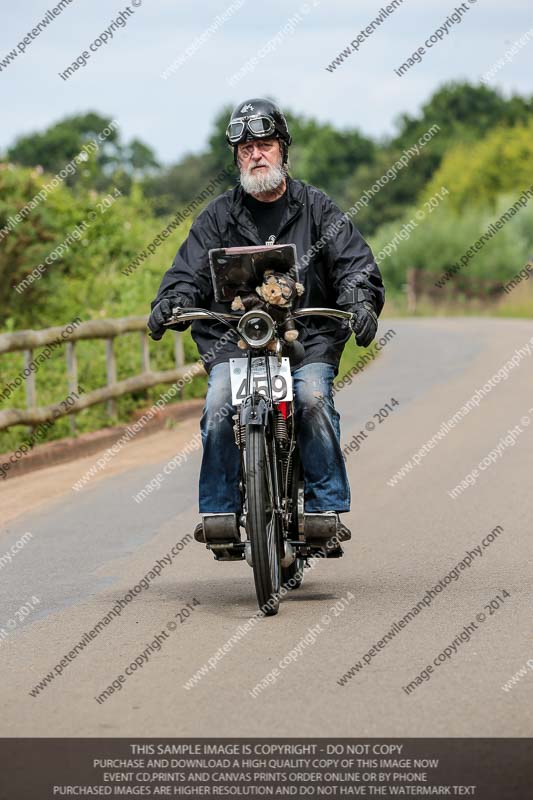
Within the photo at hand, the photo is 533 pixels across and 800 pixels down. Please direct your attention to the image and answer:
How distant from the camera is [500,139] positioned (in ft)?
275

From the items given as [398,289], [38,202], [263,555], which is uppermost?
[38,202]

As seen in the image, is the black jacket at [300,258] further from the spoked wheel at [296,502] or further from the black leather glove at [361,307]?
the spoked wheel at [296,502]

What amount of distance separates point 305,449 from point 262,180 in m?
1.25

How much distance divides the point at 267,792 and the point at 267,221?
3466mm

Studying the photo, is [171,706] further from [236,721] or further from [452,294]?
[452,294]

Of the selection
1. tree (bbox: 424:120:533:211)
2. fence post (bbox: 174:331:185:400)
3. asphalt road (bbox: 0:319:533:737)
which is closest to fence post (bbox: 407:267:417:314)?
tree (bbox: 424:120:533:211)

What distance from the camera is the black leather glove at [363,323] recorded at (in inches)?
264

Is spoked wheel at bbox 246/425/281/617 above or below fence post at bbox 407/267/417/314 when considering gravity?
above

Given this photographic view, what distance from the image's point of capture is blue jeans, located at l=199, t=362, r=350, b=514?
695 centimetres

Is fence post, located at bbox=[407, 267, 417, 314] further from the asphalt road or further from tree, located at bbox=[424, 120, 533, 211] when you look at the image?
the asphalt road

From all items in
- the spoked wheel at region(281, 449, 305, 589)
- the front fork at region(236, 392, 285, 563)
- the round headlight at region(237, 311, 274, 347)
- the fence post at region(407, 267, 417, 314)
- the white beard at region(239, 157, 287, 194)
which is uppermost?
the white beard at region(239, 157, 287, 194)

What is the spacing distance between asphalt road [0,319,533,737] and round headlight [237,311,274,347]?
1.23m

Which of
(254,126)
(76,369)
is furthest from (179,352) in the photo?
(254,126)

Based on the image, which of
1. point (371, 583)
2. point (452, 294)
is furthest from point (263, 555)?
point (452, 294)
